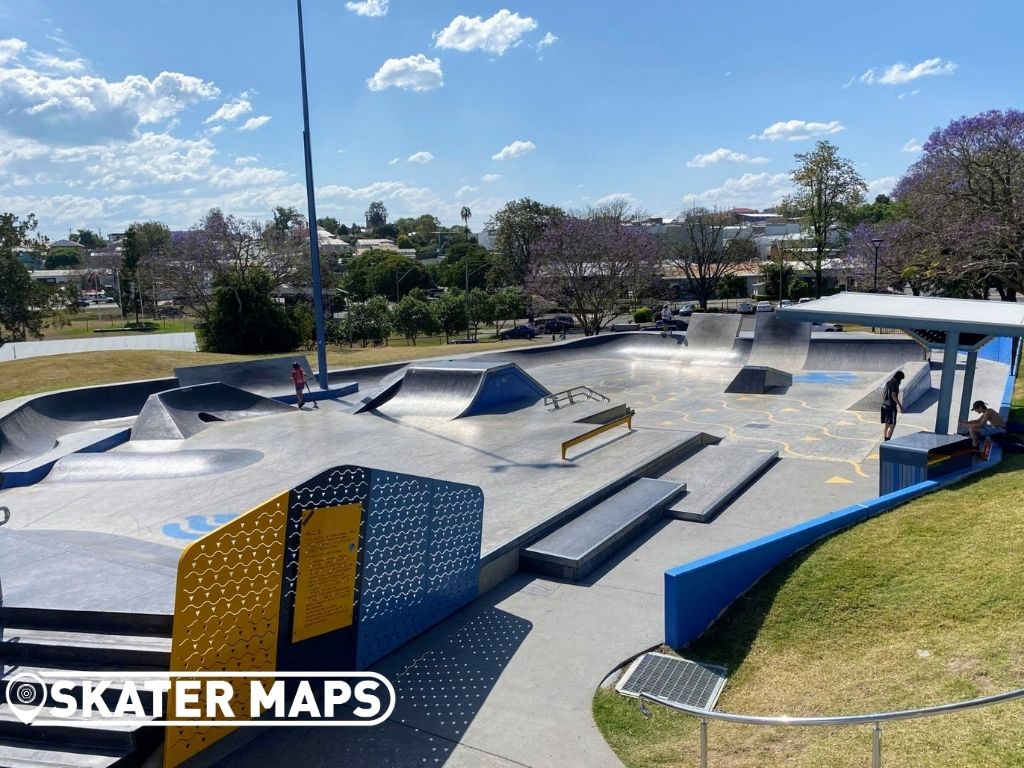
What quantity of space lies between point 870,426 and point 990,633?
456 inches

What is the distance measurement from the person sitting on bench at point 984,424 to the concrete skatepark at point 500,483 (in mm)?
1848

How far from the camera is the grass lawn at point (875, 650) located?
453 centimetres

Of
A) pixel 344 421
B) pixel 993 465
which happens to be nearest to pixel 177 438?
pixel 344 421

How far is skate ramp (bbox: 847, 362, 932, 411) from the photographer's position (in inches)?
707

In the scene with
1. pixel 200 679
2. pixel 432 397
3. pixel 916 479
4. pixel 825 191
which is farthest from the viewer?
pixel 825 191

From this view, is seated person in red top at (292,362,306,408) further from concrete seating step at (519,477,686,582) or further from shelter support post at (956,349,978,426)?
shelter support post at (956,349,978,426)

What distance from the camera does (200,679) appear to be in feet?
16.7

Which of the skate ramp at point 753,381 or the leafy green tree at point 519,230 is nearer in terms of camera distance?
Answer: the skate ramp at point 753,381

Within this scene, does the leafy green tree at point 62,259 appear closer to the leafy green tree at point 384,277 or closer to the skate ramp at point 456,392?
the leafy green tree at point 384,277

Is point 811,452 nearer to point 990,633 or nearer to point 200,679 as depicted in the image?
point 990,633

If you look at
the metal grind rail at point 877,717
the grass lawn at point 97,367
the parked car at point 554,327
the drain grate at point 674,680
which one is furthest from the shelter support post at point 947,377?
the parked car at point 554,327

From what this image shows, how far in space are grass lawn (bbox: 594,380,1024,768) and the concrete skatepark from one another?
79 centimetres

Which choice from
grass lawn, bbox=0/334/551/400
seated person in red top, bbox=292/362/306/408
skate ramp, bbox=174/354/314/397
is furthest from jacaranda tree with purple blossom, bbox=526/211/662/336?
seated person in red top, bbox=292/362/306/408

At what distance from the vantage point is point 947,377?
34.9 feet
